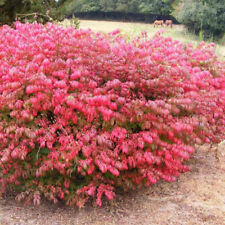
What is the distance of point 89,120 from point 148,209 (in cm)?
126

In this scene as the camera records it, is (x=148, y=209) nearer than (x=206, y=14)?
Yes

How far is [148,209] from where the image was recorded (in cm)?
374

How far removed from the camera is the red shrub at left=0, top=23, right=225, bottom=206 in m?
3.19

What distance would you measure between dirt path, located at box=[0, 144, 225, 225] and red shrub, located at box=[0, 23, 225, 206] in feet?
0.96

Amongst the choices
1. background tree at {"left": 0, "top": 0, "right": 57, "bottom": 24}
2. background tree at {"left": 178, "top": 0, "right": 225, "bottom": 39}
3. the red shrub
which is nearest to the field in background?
background tree at {"left": 178, "top": 0, "right": 225, "bottom": 39}

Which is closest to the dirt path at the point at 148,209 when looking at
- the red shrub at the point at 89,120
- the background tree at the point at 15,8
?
the red shrub at the point at 89,120

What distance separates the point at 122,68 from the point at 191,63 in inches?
70.1

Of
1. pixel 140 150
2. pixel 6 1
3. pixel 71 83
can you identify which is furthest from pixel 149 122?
pixel 6 1

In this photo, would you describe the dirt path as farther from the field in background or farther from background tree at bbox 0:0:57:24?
the field in background

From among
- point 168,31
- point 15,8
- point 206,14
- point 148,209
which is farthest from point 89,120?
point 206,14

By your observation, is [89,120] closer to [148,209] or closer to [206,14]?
[148,209]

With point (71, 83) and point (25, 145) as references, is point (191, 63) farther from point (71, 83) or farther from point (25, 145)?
point (25, 145)

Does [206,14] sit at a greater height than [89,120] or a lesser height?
greater

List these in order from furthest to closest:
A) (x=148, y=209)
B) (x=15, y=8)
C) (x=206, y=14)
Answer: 1. (x=206, y=14)
2. (x=15, y=8)
3. (x=148, y=209)
